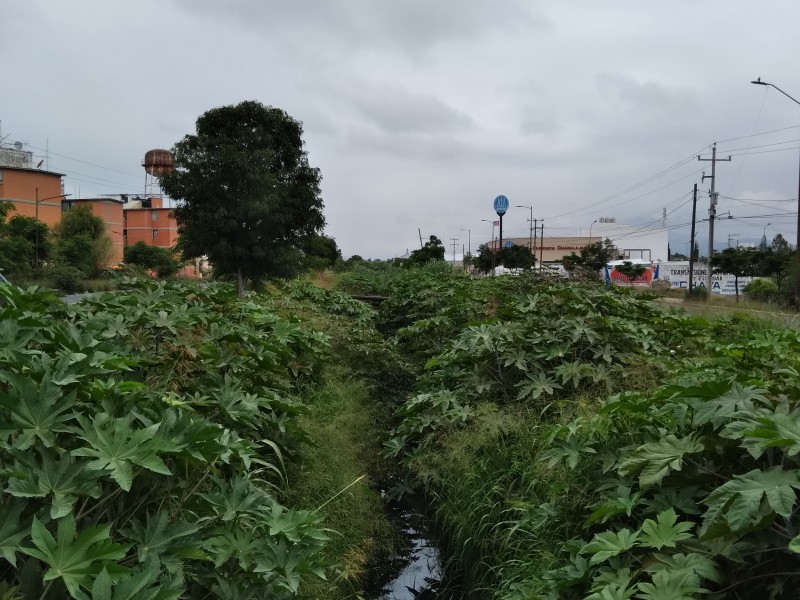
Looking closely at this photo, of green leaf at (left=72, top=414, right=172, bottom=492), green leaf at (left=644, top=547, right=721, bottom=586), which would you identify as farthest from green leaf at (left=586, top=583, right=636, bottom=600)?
green leaf at (left=72, top=414, right=172, bottom=492)

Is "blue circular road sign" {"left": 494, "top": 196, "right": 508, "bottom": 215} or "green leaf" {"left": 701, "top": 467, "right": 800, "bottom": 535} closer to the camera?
"green leaf" {"left": 701, "top": 467, "right": 800, "bottom": 535}

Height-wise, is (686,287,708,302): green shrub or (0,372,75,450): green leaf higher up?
(0,372,75,450): green leaf

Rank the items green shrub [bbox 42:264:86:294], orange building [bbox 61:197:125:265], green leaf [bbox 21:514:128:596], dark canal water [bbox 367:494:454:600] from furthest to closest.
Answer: orange building [bbox 61:197:125:265] → green shrub [bbox 42:264:86:294] → dark canal water [bbox 367:494:454:600] → green leaf [bbox 21:514:128:596]

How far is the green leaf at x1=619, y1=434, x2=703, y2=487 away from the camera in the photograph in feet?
9.00

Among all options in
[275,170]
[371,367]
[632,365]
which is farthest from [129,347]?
[275,170]

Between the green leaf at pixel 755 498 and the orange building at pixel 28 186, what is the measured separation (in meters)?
55.9

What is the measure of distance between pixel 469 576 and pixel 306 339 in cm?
289

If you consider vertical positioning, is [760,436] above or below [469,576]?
above

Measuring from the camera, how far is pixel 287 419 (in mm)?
4305

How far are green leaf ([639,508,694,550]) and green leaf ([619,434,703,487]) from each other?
19 centimetres

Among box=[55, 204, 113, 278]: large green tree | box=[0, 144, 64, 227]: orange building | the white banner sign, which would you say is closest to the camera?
the white banner sign

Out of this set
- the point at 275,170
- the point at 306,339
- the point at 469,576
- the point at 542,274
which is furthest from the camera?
the point at 275,170

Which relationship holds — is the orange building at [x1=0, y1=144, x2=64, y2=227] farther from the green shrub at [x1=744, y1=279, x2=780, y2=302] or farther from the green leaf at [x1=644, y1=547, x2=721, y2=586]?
the green leaf at [x1=644, y1=547, x2=721, y2=586]

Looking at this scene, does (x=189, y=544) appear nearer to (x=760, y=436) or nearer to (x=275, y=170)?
(x=760, y=436)
